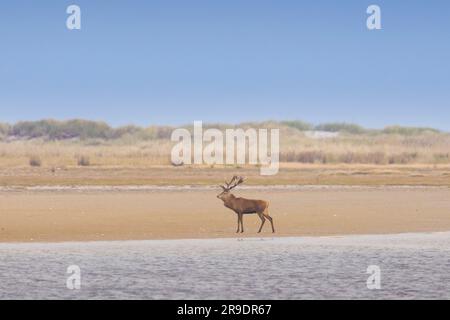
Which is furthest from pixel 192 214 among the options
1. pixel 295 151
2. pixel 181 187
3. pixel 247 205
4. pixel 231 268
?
pixel 295 151

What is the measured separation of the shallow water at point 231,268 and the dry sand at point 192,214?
1.83m

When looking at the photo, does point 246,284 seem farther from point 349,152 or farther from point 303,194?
point 349,152

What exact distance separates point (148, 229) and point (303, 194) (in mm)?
14484

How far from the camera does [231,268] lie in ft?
54.7

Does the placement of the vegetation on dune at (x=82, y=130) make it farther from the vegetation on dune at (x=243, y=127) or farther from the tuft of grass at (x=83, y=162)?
the tuft of grass at (x=83, y=162)

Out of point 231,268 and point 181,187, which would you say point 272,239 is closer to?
point 231,268

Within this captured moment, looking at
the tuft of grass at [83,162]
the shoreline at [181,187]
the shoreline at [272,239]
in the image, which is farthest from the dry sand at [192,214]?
the tuft of grass at [83,162]

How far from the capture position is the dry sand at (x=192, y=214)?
74.2ft

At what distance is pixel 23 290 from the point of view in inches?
564

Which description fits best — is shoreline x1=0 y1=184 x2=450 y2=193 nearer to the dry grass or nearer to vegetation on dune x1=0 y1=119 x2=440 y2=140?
the dry grass

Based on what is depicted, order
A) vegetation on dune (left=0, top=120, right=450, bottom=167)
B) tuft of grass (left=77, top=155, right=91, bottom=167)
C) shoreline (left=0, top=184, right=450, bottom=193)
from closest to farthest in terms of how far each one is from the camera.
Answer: shoreline (left=0, top=184, right=450, bottom=193)
tuft of grass (left=77, top=155, right=91, bottom=167)
vegetation on dune (left=0, top=120, right=450, bottom=167)

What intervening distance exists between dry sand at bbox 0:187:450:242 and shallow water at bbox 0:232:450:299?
183 centimetres

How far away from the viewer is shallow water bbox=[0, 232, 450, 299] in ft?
47.2

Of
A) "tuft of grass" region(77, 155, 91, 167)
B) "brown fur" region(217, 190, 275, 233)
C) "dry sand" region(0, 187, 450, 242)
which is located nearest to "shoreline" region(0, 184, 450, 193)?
"dry sand" region(0, 187, 450, 242)
